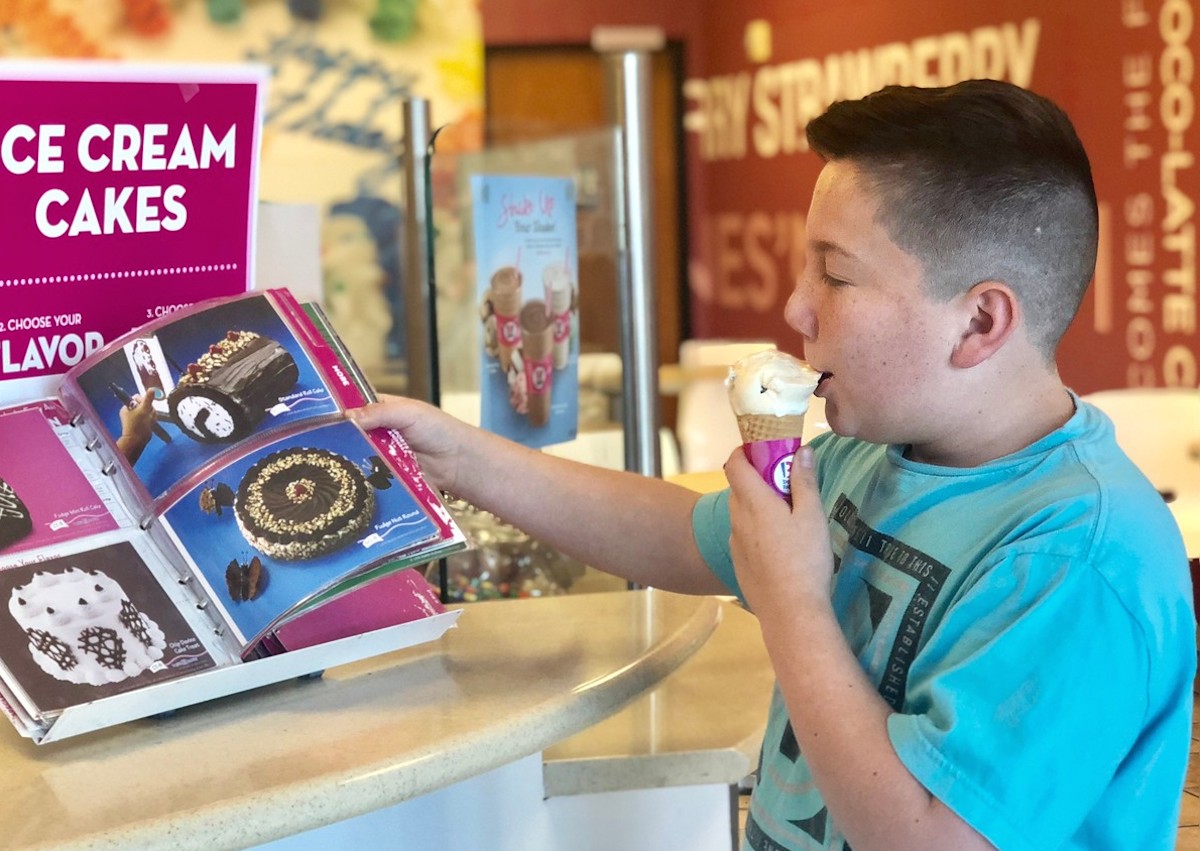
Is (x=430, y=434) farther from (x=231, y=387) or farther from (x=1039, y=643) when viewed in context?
(x=1039, y=643)

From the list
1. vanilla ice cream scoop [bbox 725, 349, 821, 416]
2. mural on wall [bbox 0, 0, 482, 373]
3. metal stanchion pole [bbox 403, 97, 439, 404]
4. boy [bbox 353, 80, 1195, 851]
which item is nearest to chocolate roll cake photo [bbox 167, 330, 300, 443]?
boy [bbox 353, 80, 1195, 851]

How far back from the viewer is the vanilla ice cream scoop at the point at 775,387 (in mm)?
1225

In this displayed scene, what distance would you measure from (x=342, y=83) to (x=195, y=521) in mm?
6587

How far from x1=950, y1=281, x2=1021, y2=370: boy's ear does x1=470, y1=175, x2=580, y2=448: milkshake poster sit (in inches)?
68.6

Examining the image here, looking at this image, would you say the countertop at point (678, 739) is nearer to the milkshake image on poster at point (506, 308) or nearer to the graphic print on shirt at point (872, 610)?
the graphic print on shirt at point (872, 610)

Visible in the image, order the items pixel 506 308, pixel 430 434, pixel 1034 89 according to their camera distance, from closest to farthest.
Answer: pixel 430 434, pixel 506 308, pixel 1034 89

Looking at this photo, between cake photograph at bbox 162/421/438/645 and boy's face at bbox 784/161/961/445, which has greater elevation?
boy's face at bbox 784/161/961/445

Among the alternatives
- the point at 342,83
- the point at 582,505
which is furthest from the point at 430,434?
the point at 342,83

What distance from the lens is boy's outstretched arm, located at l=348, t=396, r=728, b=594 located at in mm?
1473

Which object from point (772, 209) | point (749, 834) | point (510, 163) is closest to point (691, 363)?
point (772, 209)

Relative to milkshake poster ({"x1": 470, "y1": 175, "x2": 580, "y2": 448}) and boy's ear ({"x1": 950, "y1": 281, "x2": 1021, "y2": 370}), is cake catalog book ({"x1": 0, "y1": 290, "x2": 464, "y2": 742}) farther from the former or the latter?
milkshake poster ({"x1": 470, "y1": 175, "x2": 580, "y2": 448})

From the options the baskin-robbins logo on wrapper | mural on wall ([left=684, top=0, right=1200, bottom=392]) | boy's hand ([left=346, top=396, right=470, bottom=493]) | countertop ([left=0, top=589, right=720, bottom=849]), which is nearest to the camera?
countertop ([left=0, top=589, right=720, bottom=849])

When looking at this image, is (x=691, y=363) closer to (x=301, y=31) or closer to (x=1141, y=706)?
(x=301, y=31)

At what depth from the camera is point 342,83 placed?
738 centimetres
